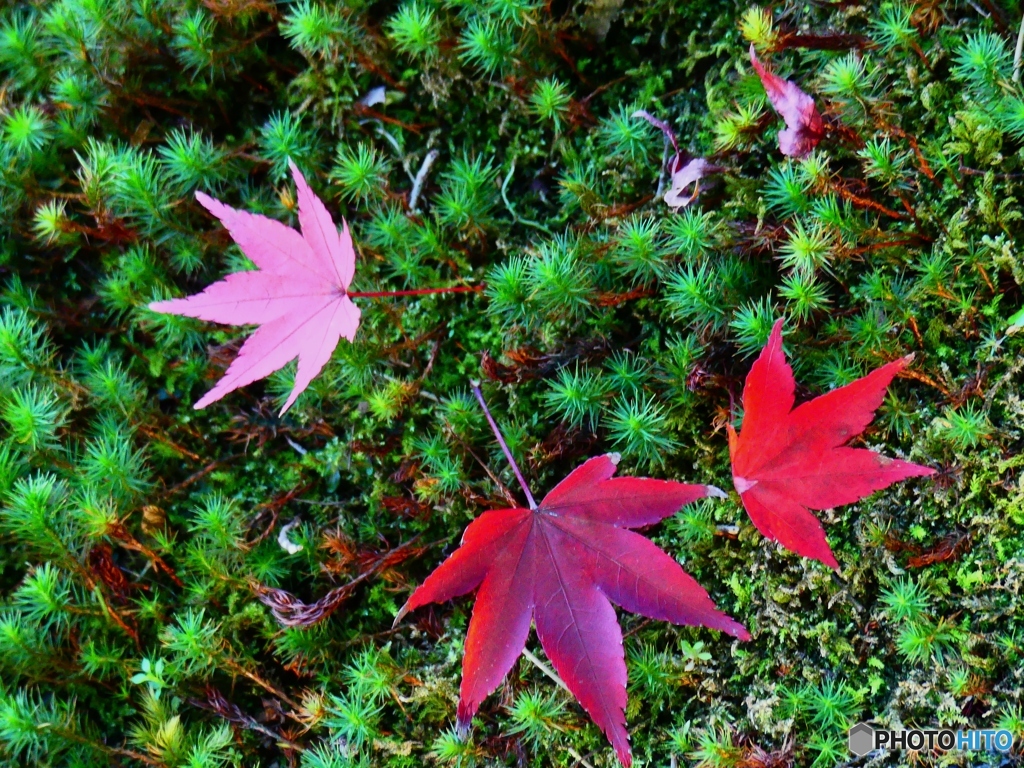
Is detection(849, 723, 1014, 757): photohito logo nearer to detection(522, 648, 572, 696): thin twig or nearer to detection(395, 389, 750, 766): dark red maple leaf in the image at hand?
detection(395, 389, 750, 766): dark red maple leaf

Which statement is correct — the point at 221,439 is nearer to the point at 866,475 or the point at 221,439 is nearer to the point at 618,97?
the point at 618,97

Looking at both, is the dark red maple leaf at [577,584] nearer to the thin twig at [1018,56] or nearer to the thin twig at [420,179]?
the thin twig at [420,179]

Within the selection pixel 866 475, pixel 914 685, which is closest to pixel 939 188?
pixel 866 475

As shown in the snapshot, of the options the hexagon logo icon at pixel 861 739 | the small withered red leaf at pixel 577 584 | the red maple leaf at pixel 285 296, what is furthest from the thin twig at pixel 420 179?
the hexagon logo icon at pixel 861 739

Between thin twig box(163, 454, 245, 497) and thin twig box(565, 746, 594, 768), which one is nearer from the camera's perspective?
thin twig box(565, 746, 594, 768)

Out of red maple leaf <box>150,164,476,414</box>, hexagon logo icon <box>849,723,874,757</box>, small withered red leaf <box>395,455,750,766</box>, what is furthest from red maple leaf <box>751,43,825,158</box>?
hexagon logo icon <box>849,723,874,757</box>
